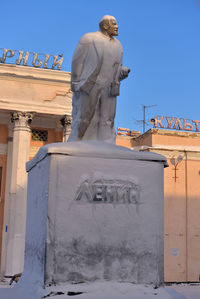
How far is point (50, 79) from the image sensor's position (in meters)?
20.9

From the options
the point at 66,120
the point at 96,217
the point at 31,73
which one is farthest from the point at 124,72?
the point at 31,73

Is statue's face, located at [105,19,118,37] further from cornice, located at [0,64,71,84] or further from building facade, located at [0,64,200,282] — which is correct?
cornice, located at [0,64,71,84]

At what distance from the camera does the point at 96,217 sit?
389 centimetres

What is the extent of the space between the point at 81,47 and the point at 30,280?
2.33 m

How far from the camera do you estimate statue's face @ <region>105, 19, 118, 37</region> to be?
466cm

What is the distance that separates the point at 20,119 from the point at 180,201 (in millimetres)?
8525

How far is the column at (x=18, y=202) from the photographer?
62.5 ft

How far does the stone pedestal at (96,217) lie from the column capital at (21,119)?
1630 centimetres

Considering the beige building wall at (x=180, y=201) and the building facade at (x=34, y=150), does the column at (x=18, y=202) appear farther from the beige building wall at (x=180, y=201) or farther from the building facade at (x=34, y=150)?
the beige building wall at (x=180, y=201)

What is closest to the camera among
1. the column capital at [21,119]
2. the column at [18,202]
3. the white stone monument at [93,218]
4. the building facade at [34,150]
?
the white stone monument at [93,218]

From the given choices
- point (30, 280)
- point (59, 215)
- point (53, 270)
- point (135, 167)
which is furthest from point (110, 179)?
point (30, 280)

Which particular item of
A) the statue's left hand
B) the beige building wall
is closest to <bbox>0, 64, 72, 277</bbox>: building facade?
the beige building wall

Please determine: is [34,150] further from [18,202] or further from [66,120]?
[18,202]

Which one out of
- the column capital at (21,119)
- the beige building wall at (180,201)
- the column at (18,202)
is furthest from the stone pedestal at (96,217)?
the beige building wall at (180,201)
